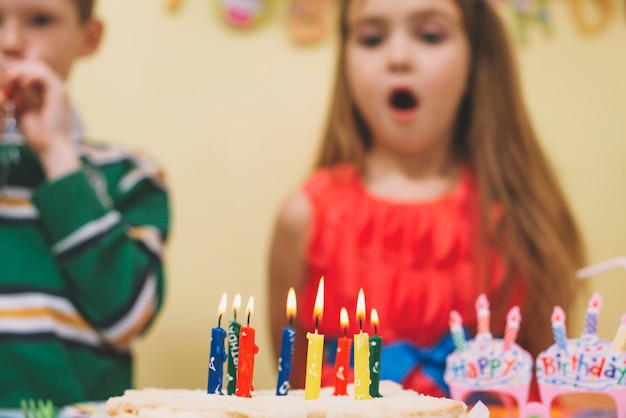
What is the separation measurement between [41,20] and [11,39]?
62 millimetres

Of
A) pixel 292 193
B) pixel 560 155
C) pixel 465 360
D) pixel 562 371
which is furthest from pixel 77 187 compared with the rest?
pixel 560 155

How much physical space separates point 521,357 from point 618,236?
0.97 feet

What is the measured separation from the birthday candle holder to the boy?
531 mm

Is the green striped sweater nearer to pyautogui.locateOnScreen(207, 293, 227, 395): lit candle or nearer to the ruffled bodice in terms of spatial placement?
the ruffled bodice

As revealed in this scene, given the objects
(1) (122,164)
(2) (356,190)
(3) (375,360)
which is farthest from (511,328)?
(1) (122,164)

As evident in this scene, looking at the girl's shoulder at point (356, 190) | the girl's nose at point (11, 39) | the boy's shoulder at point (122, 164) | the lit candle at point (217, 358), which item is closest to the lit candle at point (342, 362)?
the lit candle at point (217, 358)

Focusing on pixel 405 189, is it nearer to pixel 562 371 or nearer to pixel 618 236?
pixel 618 236

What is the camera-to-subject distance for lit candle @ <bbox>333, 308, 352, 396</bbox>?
0.77 metres

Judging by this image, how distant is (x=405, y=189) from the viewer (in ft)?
4.25

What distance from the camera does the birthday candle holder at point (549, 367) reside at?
786 mm

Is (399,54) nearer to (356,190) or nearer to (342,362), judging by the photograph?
(356,190)

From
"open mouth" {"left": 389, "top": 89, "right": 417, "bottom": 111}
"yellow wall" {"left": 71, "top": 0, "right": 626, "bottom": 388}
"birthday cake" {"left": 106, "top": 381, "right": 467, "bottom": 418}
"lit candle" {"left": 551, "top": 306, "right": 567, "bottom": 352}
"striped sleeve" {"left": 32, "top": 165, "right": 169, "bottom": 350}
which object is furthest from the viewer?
"yellow wall" {"left": 71, "top": 0, "right": 626, "bottom": 388}

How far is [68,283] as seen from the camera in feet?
3.92

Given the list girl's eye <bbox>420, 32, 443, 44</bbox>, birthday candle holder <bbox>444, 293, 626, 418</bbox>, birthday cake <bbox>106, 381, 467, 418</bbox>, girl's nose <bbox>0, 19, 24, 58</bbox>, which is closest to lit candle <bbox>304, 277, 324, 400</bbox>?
birthday cake <bbox>106, 381, 467, 418</bbox>
